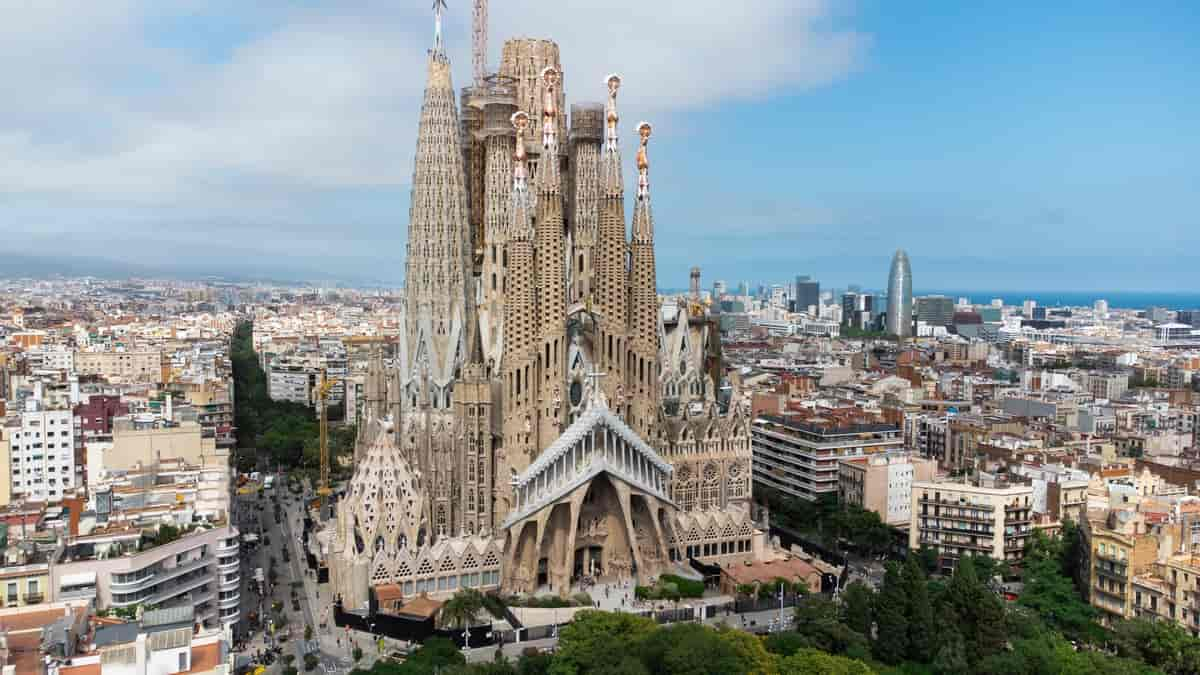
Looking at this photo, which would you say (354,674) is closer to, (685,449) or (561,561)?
(561,561)

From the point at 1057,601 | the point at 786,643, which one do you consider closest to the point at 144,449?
the point at 786,643

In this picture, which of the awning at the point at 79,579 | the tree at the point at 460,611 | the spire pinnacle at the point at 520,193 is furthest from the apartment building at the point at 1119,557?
the awning at the point at 79,579

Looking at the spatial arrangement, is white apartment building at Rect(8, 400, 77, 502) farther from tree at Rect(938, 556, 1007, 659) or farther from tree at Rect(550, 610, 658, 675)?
tree at Rect(938, 556, 1007, 659)

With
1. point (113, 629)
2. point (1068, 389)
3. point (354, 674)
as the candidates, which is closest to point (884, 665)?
point (354, 674)

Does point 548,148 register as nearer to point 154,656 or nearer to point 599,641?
point 599,641

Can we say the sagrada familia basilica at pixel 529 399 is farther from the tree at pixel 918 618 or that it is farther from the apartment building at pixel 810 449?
the tree at pixel 918 618

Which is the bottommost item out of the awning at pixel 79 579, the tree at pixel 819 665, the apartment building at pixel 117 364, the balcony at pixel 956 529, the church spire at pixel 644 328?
the tree at pixel 819 665
